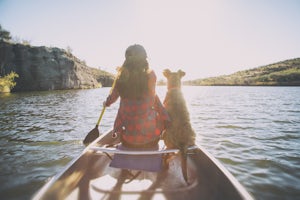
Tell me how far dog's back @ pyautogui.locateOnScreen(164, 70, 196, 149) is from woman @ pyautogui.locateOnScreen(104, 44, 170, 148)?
175mm

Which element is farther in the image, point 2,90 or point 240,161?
point 2,90

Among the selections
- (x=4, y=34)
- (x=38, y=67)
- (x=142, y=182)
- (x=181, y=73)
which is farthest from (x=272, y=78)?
(x=4, y=34)

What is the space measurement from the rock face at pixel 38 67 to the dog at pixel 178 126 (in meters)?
48.7

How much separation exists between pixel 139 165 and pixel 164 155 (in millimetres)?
771

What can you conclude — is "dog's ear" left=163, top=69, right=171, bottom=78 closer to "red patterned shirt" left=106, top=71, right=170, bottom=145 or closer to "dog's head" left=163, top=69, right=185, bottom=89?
"dog's head" left=163, top=69, right=185, bottom=89

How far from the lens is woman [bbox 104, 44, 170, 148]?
262cm

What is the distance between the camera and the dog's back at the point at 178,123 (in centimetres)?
288

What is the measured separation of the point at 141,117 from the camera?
2.75m

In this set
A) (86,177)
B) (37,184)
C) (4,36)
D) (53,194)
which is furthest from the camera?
(4,36)

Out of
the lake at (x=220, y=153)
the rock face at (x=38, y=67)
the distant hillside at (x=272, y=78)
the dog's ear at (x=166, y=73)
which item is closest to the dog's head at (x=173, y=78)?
the dog's ear at (x=166, y=73)

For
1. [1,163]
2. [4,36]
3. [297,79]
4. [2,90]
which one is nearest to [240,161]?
[1,163]

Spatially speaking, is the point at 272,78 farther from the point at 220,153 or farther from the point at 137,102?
the point at 137,102

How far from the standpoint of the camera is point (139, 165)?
278 cm

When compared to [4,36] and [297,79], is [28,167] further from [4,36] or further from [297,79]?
[297,79]
